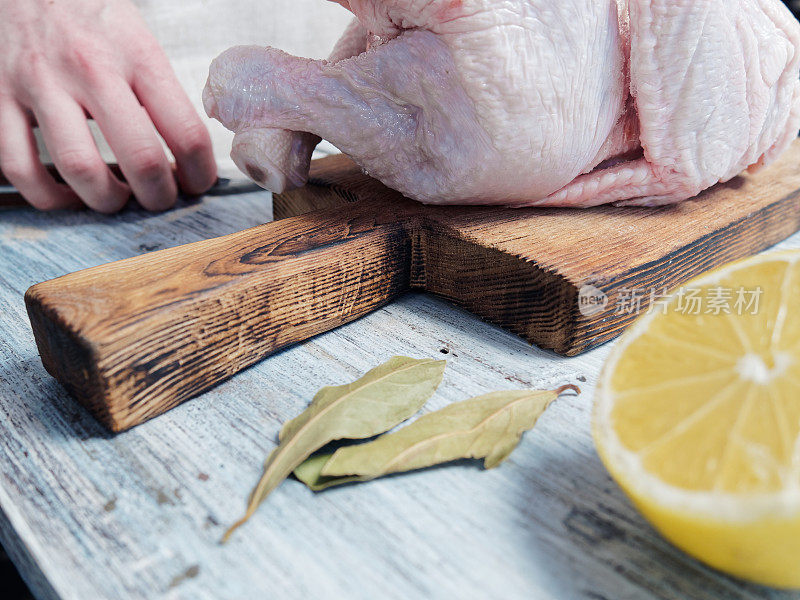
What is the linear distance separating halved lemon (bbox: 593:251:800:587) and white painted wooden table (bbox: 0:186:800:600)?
0.09 meters

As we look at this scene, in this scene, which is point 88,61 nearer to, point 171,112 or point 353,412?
point 171,112

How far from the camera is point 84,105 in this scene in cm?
139

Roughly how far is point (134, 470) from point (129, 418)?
0.26ft

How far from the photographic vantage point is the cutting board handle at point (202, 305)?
75 cm

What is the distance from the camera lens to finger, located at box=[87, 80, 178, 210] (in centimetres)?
137

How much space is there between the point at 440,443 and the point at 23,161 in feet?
3.79

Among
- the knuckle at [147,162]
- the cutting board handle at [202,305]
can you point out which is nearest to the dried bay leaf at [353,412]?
the cutting board handle at [202,305]

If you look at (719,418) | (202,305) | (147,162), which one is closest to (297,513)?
(202,305)

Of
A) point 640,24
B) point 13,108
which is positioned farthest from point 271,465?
point 13,108

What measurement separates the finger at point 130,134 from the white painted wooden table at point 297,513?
593 millimetres

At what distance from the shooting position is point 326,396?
0.80 meters

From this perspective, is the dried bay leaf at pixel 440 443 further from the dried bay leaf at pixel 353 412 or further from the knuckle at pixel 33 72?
the knuckle at pixel 33 72

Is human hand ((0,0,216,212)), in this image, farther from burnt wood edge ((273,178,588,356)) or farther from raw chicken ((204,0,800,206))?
burnt wood edge ((273,178,588,356))

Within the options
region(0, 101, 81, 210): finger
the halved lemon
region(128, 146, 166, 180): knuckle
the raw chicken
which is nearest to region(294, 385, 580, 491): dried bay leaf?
the halved lemon
